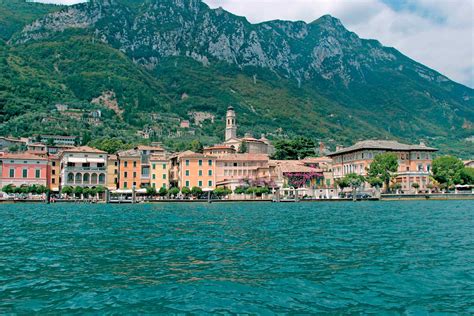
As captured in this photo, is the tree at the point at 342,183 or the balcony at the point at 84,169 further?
the tree at the point at 342,183

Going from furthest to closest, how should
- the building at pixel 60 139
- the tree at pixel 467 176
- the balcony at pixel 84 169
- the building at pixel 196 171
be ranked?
1. the building at pixel 60 139
2. the tree at pixel 467 176
3. the building at pixel 196 171
4. the balcony at pixel 84 169

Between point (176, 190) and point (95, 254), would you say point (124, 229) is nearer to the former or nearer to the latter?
point (95, 254)

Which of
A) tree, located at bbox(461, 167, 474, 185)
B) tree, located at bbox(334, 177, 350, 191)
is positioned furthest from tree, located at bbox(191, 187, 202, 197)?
tree, located at bbox(461, 167, 474, 185)

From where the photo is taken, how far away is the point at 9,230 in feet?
102

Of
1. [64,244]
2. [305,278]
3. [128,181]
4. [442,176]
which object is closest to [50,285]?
[305,278]

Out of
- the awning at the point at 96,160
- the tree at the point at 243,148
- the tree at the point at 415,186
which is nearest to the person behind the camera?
the tree at the point at 415,186

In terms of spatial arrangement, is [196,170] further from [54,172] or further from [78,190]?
[54,172]

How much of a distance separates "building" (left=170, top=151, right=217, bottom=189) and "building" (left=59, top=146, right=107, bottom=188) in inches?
571

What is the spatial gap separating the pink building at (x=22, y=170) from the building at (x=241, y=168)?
3275 centimetres

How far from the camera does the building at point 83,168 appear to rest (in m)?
96.2

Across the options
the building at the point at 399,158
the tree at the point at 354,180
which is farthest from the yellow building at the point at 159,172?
the building at the point at 399,158

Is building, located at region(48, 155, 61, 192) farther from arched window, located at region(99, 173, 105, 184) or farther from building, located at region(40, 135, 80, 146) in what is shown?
building, located at region(40, 135, 80, 146)

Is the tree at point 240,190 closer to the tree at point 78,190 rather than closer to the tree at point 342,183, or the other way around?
the tree at point 342,183

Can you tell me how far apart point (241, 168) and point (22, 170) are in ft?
134
